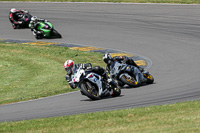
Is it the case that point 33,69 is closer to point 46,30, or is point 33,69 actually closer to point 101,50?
point 101,50

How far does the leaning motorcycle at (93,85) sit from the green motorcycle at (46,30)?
1594 cm

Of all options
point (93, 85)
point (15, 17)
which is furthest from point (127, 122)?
point (15, 17)

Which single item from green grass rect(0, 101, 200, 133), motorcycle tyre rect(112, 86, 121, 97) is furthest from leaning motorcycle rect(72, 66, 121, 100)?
green grass rect(0, 101, 200, 133)

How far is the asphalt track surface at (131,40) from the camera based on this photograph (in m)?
14.8

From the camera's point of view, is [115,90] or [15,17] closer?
[115,90]

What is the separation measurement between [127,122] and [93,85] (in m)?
4.53

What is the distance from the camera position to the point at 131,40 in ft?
94.0

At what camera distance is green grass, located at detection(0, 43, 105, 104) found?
1855 centimetres

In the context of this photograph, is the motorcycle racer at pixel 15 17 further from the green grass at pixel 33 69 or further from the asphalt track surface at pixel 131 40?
the green grass at pixel 33 69

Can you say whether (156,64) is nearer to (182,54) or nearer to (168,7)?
(182,54)

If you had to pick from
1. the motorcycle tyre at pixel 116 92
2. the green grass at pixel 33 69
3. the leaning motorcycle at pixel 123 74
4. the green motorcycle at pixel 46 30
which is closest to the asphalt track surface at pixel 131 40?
the motorcycle tyre at pixel 116 92

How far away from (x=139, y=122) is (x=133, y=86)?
20.8 feet

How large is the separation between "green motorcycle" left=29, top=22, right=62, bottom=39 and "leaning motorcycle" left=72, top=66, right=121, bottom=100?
627 inches

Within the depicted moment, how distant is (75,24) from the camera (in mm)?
34312
